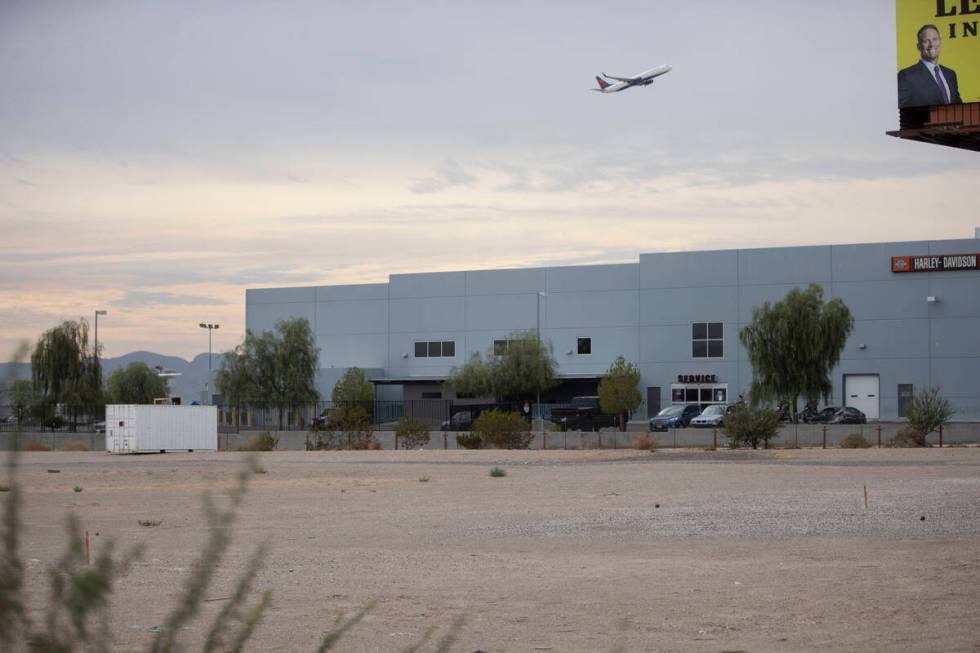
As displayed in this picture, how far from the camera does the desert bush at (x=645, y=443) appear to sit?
170 ft

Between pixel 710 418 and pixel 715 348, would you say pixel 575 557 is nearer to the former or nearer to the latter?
pixel 710 418

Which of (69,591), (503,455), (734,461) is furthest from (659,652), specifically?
(503,455)

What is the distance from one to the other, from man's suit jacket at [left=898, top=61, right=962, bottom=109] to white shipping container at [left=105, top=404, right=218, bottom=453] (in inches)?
1452

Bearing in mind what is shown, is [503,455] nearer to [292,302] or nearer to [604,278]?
[604,278]

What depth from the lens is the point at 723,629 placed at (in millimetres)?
11531

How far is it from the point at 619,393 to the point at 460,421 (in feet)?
33.0

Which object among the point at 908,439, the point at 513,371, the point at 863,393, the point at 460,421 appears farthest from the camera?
the point at 513,371

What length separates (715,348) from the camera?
8162 cm

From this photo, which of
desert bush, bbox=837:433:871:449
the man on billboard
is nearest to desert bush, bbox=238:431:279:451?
desert bush, bbox=837:433:871:449

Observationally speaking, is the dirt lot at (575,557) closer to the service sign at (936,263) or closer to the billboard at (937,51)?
the billboard at (937,51)

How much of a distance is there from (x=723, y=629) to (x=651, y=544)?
269 inches

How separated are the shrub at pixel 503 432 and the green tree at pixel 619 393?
20171 millimetres

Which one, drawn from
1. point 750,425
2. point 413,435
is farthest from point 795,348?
point 413,435

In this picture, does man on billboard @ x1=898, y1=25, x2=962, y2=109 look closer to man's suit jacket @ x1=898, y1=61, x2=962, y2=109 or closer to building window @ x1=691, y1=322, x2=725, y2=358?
man's suit jacket @ x1=898, y1=61, x2=962, y2=109
